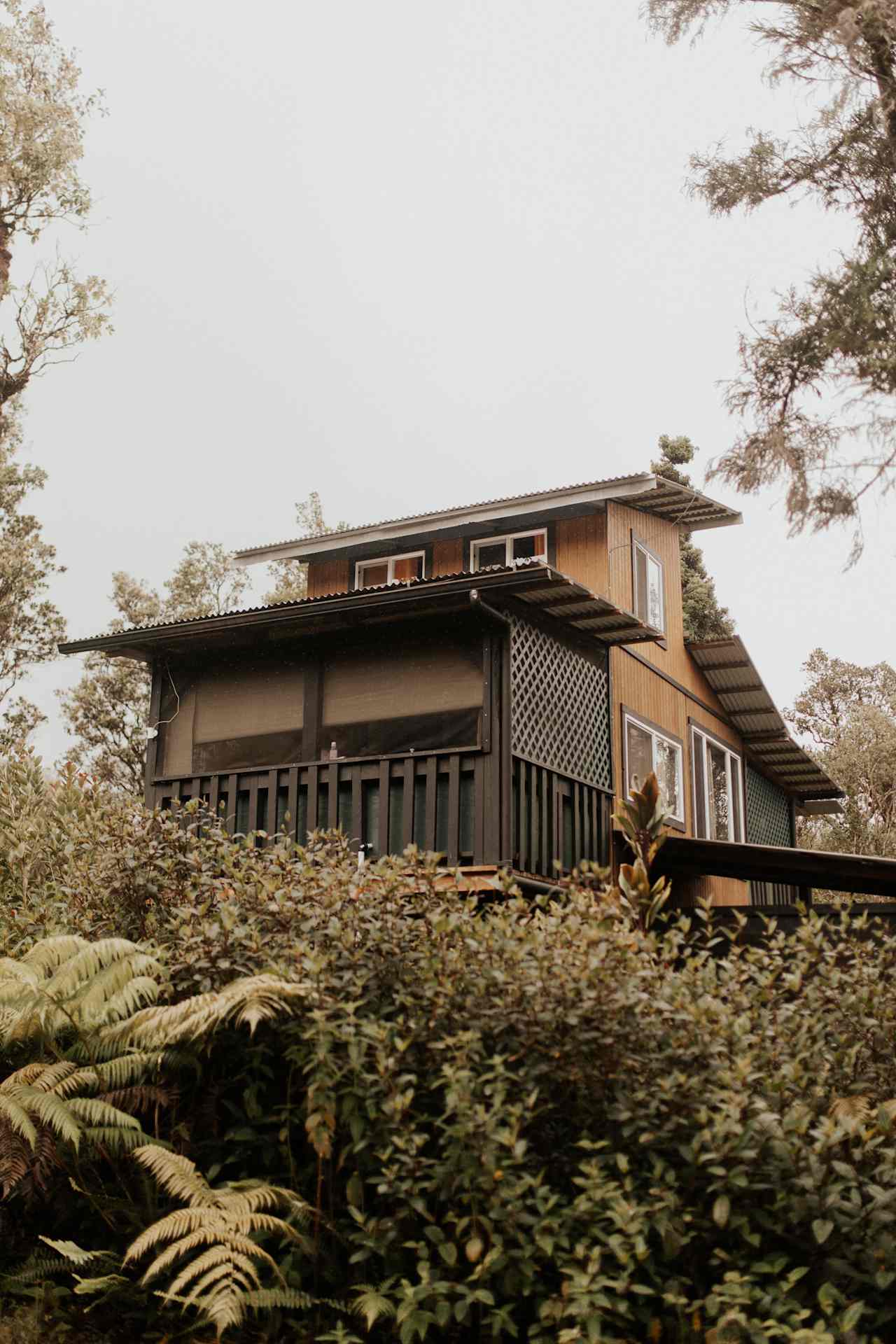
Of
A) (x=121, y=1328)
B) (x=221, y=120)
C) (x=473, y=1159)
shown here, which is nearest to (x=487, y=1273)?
(x=473, y=1159)

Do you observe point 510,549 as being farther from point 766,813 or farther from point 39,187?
point 39,187

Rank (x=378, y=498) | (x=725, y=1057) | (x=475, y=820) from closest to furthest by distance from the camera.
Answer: (x=725, y=1057) → (x=475, y=820) → (x=378, y=498)

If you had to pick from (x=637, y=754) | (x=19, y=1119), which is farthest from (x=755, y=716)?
(x=19, y=1119)

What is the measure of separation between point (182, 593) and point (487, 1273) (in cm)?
3010

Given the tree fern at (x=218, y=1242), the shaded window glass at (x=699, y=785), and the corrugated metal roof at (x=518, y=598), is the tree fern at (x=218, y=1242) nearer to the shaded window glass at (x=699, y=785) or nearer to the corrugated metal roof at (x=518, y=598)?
the corrugated metal roof at (x=518, y=598)

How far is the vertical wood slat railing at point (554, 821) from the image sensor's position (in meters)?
12.0

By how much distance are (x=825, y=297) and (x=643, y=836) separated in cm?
496

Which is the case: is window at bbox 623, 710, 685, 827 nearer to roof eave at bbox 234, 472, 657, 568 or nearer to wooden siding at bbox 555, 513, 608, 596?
wooden siding at bbox 555, 513, 608, 596

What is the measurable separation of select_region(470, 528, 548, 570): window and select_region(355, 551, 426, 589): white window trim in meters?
0.79

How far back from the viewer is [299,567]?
114 ft

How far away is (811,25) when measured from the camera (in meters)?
10.6

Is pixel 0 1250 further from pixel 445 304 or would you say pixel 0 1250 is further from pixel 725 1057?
pixel 445 304

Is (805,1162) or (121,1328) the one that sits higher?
(805,1162)

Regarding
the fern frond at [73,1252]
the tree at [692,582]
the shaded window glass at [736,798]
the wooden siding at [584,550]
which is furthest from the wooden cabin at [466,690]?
the tree at [692,582]
